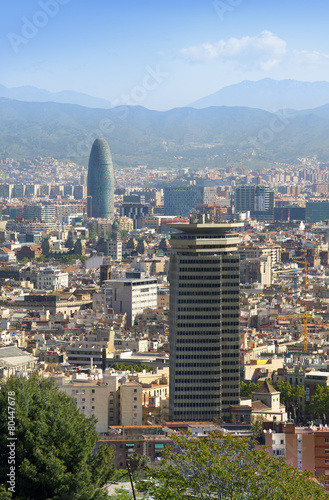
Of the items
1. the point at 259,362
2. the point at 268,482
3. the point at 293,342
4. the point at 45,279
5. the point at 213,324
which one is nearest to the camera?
the point at 268,482

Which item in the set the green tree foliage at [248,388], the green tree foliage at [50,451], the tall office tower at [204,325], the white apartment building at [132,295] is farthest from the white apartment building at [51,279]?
the green tree foliage at [50,451]

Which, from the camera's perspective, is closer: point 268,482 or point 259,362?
point 268,482

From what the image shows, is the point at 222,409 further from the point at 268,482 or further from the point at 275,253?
the point at 275,253

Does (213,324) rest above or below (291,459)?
above

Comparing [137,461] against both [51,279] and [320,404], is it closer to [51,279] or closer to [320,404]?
[320,404]

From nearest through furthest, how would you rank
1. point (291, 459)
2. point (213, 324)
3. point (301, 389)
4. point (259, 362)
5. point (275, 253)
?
point (291, 459) < point (213, 324) < point (301, 389) < point (259, 362) < point (275, 253)

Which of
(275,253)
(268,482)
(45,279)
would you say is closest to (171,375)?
(268,482)
